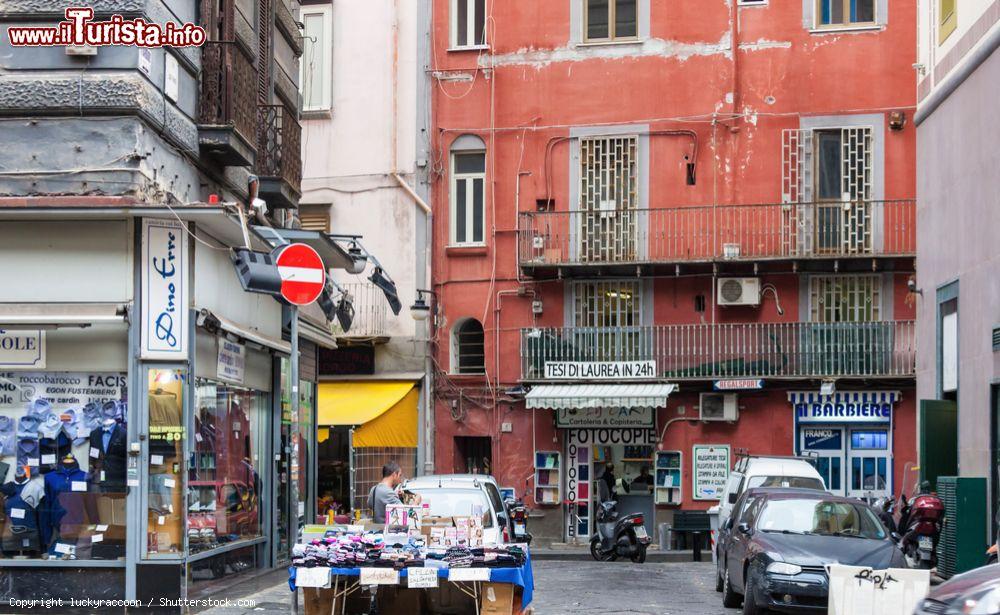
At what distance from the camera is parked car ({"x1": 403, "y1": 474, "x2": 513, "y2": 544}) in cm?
1808

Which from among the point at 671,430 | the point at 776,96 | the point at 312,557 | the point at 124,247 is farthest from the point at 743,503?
the point at 776,96

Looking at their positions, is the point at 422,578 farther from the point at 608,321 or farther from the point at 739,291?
the point at 608,321

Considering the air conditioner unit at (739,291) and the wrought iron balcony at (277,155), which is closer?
the wrought iron balcony at (277,155)

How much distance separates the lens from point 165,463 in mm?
16531

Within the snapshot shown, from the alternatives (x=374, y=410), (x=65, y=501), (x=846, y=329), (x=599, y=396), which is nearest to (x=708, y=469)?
(x=599, y=396)

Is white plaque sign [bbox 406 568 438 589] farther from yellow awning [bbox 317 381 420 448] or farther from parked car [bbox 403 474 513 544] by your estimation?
yellow awning [bbox 317 381 420 448]

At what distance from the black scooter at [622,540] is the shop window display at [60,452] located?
13154 mm

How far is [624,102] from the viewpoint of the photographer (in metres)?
33.6

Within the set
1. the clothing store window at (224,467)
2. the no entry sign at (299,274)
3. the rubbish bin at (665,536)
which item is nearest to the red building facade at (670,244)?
the rubbish bin at (665,536)

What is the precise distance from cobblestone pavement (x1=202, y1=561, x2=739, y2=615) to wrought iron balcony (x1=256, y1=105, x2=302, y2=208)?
562 centimetres

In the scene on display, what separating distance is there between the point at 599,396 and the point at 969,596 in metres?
22.4

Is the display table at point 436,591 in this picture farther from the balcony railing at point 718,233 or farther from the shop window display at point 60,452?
the balcony railing at point 718,233

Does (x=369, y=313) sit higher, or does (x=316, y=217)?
(x=316, y=217)

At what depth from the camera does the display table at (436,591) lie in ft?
45.4
